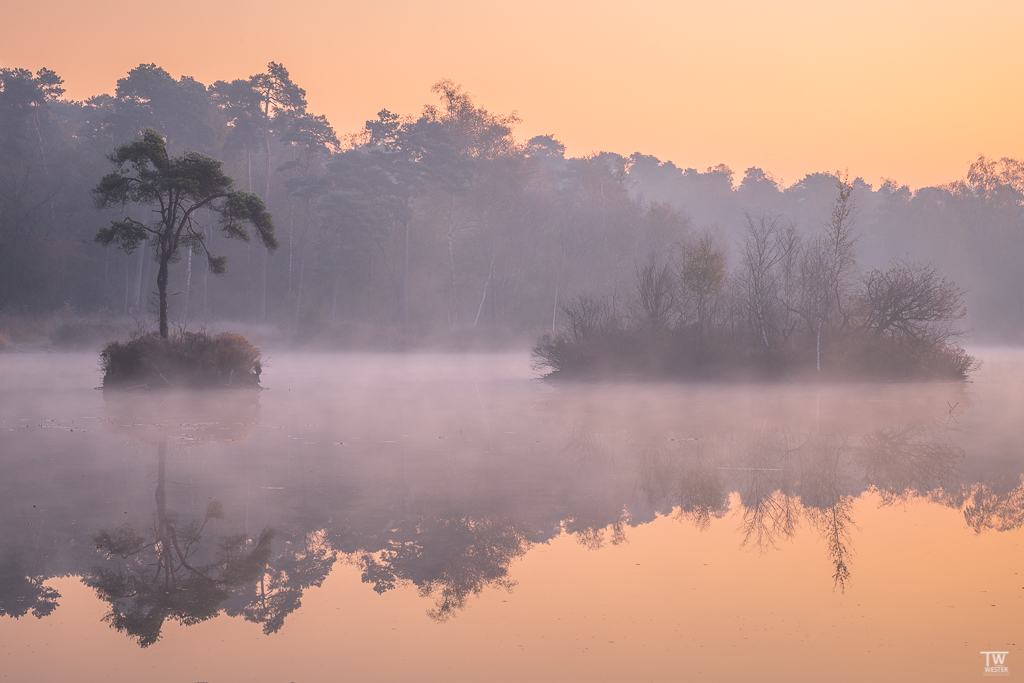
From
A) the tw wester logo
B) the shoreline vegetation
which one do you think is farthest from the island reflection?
the shoreline vegetation

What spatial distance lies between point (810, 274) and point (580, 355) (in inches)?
328

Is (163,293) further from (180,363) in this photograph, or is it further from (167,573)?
(167,573)

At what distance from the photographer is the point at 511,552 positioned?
24.7 feet

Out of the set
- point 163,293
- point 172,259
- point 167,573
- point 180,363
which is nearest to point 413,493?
point 167,573

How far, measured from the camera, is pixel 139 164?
2594cm

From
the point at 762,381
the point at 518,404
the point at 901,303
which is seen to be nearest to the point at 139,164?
the point at 518,404

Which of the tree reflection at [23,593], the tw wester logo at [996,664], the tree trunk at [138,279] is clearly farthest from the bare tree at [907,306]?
the tree trunk at [138,279]

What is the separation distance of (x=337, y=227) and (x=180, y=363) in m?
34.3

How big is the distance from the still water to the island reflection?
49 millimetres

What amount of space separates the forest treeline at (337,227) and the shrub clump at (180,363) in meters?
27.0

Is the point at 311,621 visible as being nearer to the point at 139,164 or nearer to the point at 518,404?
the point at 518,404

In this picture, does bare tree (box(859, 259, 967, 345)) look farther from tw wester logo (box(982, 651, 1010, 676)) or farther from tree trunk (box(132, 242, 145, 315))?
tree trunk (box(132, 242, 145, 315))

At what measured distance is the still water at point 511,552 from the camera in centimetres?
527

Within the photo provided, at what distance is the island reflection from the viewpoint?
6770 mm
